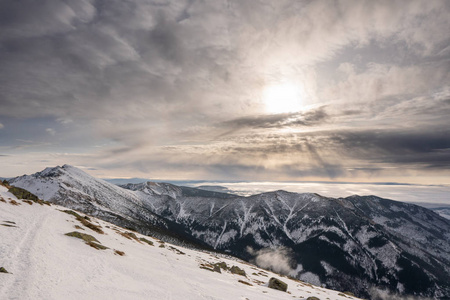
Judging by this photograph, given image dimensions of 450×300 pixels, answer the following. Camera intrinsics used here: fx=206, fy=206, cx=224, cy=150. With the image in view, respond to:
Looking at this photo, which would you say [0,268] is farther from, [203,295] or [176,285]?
[203,295]

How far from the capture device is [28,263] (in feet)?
53.4

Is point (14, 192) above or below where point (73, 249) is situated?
above

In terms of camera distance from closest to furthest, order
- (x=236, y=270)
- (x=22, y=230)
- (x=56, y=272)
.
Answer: (x=56, y=272), (x=22, y=230), (x=236, y=270)

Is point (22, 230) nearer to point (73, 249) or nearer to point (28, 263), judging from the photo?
point (73, 249)

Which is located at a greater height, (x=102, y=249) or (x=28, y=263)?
(x=28, y=263)

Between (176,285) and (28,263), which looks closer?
(28,263)

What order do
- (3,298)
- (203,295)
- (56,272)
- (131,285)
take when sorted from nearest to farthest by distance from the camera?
(3,298) → (56,272) → (131,285) → (203,295)

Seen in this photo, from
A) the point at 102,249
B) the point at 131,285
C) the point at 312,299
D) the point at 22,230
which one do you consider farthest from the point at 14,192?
the point at 312,299

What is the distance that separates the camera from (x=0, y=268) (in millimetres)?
13625

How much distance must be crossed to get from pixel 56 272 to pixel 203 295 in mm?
12765

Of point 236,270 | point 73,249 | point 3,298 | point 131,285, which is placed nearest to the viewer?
point 3,298

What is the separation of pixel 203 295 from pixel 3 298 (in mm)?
15003

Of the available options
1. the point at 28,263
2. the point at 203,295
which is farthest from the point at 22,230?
the point at 203,295

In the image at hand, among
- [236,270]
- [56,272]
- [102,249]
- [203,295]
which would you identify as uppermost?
[56,272]
